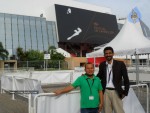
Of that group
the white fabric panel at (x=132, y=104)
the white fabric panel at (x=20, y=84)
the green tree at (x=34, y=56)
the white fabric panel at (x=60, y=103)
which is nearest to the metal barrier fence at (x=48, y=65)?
the green tree at (x=34, y=56)

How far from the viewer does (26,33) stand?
74000 mm

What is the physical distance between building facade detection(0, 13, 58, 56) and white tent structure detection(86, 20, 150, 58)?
52.8m

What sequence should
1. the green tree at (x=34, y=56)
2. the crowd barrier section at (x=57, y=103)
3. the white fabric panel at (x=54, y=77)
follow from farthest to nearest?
the green tree at (x=34, y=56)
the white fabric panel at (x=54, y=77)
the crowd barrier section at (x=57, y=103)

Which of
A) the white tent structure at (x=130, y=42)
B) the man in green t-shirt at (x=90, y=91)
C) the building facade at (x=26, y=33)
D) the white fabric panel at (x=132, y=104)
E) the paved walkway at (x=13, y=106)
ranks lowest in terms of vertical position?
the paved walkway at (x=13, y=106)

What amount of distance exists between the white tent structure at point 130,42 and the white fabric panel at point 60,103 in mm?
10033

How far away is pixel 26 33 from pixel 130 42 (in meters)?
58.9

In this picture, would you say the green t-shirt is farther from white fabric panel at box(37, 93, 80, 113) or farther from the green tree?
the green tree

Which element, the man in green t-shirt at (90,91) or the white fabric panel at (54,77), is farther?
the white fabric panel at (54,77)

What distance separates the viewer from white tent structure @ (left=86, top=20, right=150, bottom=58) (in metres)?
16.2

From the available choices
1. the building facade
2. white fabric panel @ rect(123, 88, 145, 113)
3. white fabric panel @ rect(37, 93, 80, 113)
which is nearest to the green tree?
the building facade

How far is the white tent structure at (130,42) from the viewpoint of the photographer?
1620cm

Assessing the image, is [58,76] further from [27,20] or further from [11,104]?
[27,20]

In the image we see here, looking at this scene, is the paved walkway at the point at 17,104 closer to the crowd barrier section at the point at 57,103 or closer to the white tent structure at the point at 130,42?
the crowd barrier section at the point at 57,103

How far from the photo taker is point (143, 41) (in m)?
17.1
